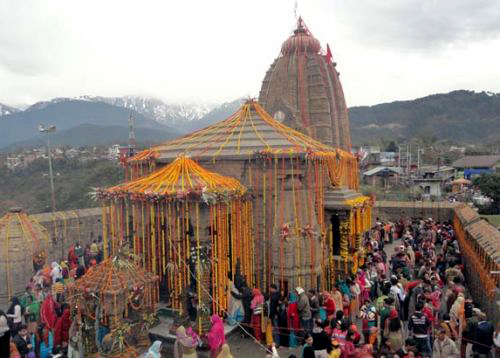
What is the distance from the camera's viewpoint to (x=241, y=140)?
13.3 metres

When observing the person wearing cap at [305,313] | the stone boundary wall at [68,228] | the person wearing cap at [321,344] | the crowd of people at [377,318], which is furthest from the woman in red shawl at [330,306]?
the stone boundary wall at [68,228]

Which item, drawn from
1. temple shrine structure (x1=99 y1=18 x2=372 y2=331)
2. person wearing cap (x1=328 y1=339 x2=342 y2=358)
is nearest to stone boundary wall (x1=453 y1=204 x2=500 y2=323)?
person wearing cap (x1=328 y1=339 x2=342 y2=358)

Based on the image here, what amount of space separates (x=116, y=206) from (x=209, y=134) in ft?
14.6

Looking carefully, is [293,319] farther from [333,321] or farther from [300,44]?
[300,44]

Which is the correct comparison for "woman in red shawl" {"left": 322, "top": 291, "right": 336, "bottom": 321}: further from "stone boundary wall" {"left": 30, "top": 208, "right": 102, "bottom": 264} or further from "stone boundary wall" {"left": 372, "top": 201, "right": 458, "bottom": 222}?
"stone boundary wall" {"left": 372, "top": 201, "right": 458, "bottom": 222}

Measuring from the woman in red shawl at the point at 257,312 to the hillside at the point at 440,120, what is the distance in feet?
387

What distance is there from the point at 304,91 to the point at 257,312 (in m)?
12.2

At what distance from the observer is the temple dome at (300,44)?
20011mm

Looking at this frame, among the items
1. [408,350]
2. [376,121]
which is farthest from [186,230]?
[376,121]

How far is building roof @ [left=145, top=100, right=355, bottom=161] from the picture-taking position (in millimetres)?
12578

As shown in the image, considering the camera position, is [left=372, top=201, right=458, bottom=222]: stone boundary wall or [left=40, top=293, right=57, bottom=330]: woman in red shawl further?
[left=372, top=201, right=458, bottom=222]: stone boundary wall

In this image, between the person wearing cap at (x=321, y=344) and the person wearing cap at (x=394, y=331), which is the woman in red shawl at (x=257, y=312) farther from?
the person wearing cap at (x=394, y=331)

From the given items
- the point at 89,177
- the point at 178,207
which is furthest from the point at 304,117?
the point at 89,177

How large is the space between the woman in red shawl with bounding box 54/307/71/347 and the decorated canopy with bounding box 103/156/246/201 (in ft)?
10.5
